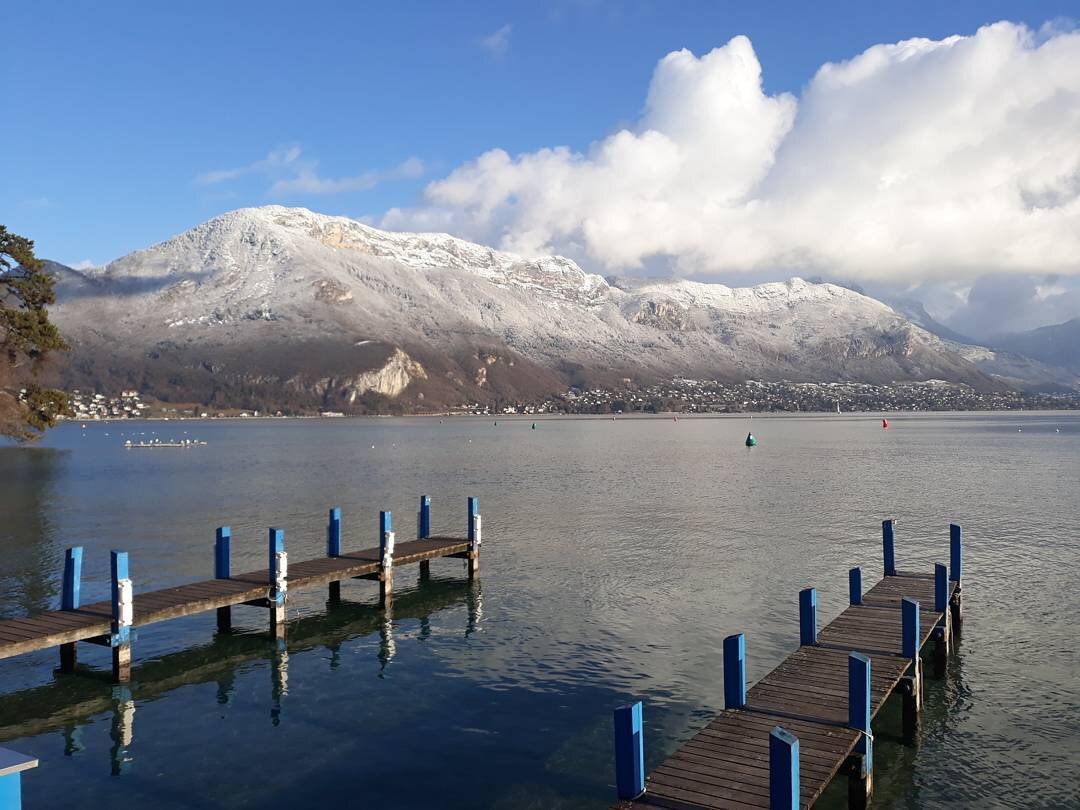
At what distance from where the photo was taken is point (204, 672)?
28.3 m

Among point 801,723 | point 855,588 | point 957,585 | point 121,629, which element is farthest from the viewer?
point 957,585

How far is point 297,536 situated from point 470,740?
115ft

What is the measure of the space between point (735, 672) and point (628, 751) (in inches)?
210

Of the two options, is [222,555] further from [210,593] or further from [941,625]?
[941,625]

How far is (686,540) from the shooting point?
5297 cm

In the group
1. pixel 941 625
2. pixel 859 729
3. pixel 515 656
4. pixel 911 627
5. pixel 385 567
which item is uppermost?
pixel 911 627

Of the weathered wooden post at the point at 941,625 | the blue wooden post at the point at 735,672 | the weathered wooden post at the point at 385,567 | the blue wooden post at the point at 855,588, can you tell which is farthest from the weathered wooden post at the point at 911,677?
the weathered wooden post at the point at 385,567

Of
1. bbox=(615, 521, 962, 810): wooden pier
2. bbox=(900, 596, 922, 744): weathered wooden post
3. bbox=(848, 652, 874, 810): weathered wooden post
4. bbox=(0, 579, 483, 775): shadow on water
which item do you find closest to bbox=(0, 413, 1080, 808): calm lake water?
bbox=(0, 579, 483, 775): shadow on water

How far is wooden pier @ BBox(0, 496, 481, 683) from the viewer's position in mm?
26500

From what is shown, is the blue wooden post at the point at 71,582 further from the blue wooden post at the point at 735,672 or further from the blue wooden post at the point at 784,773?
the blue wooden post at the point at 784,773

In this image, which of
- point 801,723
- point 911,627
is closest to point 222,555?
point 801,723

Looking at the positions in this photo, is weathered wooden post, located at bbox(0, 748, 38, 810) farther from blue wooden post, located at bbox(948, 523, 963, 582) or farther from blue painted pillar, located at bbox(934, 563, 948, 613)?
blue wooden post, located at bbox(948, 523, 963, 582)

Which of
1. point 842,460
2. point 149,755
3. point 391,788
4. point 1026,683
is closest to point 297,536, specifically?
point 149,755

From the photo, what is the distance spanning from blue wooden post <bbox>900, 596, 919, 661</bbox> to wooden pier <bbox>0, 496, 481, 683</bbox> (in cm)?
2209
